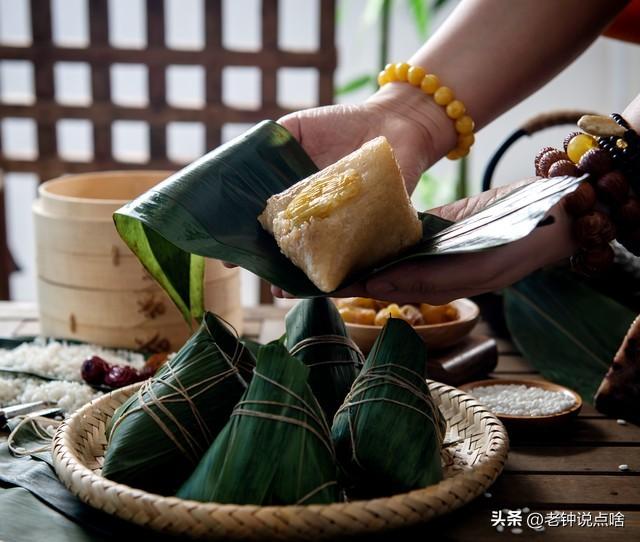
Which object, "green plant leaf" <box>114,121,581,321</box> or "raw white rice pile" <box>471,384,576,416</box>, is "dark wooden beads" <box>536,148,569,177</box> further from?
"raw white rice pile" <box>471,384,576,416</box>

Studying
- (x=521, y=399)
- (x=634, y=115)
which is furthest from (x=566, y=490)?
(x=634, y=115)

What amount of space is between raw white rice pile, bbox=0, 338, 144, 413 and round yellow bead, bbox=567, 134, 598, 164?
1.05 meters

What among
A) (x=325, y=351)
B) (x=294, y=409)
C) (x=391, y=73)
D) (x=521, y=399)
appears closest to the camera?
(x=294, y=409)

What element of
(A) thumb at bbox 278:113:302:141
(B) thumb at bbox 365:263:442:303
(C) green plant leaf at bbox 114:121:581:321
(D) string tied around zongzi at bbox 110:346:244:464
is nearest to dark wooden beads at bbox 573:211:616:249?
(C) green plant leaf at bbox 114:121:581:321

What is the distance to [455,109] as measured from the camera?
6.15ft

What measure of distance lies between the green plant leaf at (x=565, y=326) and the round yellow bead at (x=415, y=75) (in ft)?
2.07

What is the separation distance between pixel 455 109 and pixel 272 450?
3.38ft

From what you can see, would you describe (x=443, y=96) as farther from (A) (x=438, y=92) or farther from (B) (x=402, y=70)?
(B) (x=402, y=70)

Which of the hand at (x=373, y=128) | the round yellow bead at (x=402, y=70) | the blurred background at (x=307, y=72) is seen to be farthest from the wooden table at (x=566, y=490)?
the blurred background at (x=307, y=72)

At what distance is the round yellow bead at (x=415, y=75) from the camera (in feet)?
6.20

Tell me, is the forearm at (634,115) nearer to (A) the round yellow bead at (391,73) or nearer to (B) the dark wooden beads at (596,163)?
(B) the dark wooden beads at (596,163)

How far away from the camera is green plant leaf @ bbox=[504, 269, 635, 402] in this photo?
6.31ft

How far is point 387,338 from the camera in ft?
4.29

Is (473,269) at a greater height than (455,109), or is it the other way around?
(455,109)
